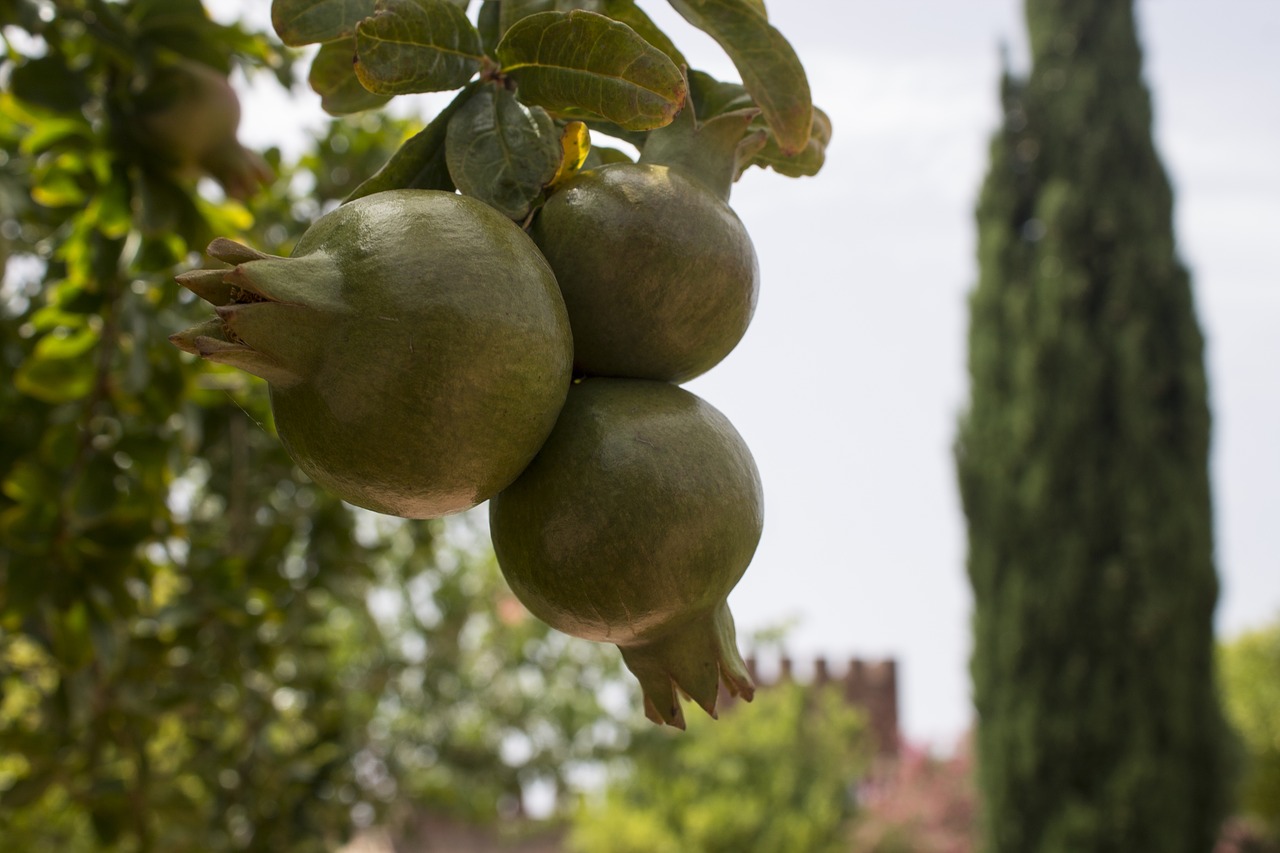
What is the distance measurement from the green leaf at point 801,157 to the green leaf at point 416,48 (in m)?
0.24

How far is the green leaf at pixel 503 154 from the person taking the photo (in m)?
0.76

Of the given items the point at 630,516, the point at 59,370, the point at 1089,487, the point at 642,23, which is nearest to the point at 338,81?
the point at 642,23

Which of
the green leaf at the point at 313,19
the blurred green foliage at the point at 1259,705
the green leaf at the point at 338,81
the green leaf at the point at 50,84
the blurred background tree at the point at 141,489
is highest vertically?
the green leaf at the point at 313,19

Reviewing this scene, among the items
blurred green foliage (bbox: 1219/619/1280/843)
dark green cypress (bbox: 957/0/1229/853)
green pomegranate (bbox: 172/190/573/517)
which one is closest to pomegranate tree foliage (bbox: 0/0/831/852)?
green pomegranate (bbox: 172/190/573/517)

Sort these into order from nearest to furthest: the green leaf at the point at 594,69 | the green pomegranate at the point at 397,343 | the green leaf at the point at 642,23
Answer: the green pomegranate at the point at 397,343
the green leaf at the point at 594,69
the green leaf at the point at 642,23

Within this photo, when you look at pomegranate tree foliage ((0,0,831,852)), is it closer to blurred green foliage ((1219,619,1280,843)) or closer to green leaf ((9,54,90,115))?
green leaf ((9,54,90,115))

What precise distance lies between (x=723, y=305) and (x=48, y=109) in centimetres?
127

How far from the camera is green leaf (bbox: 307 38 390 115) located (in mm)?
944

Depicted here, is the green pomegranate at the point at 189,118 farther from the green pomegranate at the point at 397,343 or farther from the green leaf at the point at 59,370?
the green pomegranate at the point at 397,343

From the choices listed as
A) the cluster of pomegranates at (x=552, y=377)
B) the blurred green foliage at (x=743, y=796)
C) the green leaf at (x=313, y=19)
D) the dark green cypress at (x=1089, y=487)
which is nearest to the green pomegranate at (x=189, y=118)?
the green leaf at (x=313, y=19)

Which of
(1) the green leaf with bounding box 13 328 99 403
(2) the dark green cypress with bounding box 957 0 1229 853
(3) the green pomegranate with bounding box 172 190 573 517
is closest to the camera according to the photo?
(3) the green pomegranate with bounding box 172 190 573 517

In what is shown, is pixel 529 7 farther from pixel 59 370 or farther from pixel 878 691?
pixel 878 691

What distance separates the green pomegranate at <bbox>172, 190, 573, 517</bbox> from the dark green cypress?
8735mm

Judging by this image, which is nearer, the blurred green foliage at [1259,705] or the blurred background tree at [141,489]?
the blurred background tree at [141,489]
